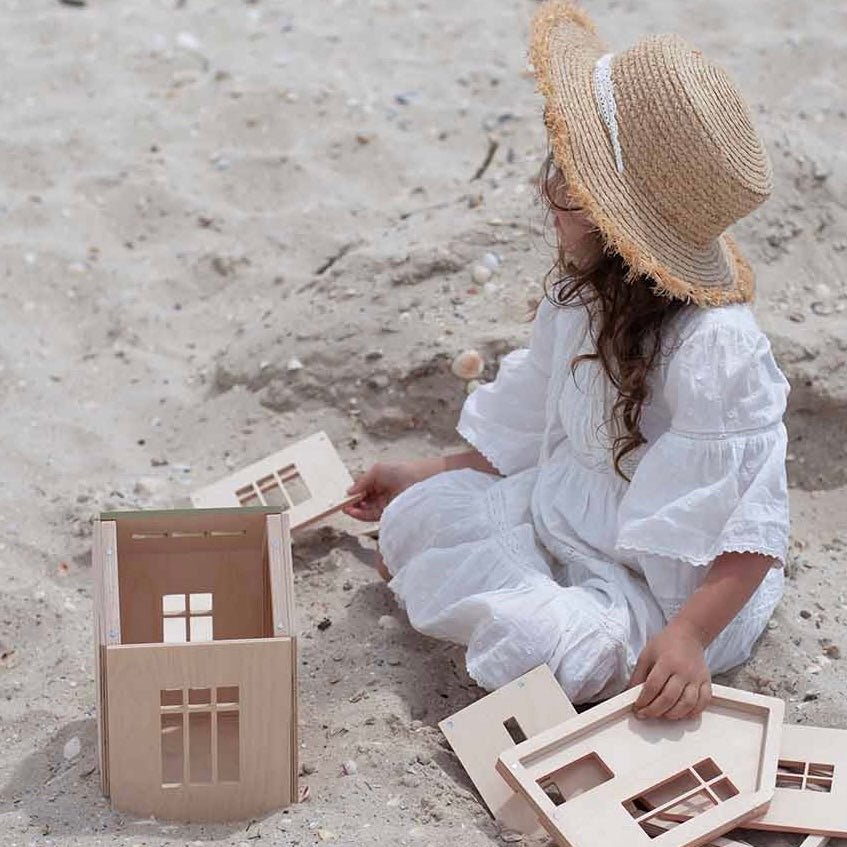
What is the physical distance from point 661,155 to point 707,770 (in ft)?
2.84

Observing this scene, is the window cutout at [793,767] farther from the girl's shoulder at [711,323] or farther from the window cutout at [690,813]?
the girl's shoulder at [711,323]

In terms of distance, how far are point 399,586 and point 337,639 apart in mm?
163

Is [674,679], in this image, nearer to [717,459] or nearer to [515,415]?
[717,459]

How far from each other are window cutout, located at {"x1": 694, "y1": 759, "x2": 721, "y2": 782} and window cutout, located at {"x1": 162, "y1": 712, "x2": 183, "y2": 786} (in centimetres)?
72

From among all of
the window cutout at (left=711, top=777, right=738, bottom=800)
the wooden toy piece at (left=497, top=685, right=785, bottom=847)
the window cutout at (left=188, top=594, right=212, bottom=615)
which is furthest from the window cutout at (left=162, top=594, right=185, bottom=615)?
the window cutout at (left=711, top=777, right=738, bottom=800)

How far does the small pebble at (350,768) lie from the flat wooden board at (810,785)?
56cm

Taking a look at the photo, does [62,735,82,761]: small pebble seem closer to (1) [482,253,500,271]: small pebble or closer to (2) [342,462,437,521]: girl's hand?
(2) [342,462,437,521]: girl's hand

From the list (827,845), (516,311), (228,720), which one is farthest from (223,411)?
(827,845)

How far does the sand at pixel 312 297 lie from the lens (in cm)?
224

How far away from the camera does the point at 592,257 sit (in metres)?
2.15

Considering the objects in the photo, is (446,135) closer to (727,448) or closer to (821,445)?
(821,445)

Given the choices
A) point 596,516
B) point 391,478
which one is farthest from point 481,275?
point 596,516

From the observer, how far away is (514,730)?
7.20 feet

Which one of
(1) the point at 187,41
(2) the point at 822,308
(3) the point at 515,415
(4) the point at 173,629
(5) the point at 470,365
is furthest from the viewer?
(1) the point at 187,41
